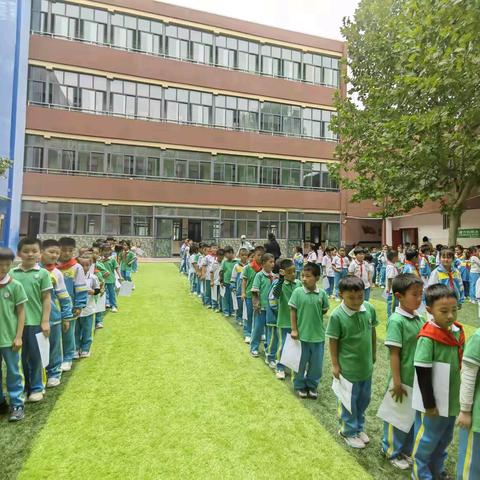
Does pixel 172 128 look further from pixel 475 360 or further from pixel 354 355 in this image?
pixel 475 360

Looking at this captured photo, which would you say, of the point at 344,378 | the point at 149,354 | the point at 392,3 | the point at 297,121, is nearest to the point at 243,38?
the point at 297,121

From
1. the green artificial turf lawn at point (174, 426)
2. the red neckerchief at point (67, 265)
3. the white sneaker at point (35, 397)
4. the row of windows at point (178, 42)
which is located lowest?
the green artificial turf lawn at point (174, 426)

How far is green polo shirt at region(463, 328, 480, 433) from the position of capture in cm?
211

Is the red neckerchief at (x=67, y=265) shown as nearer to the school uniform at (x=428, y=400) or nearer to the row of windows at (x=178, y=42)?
the school uniform at (x=428, y=400)

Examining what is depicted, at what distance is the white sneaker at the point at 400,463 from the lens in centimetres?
281

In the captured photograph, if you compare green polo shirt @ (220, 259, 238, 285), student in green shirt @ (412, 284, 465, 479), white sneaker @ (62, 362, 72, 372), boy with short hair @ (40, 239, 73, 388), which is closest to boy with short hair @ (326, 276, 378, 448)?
student in green shirt @ (412, 284, 465, 479)

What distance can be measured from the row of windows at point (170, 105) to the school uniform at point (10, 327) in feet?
61.9

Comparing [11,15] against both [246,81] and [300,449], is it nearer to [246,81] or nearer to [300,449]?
[246,81]

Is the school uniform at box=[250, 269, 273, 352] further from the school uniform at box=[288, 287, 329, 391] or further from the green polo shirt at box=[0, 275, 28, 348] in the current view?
the green polo shirt at box=[0, 275, 28, 348]

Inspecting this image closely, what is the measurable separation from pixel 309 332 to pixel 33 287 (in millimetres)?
2888

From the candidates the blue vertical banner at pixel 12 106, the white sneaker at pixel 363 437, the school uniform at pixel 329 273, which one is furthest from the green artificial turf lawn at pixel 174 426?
the blue vertical banner at pixel 12 106

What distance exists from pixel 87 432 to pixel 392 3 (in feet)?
57.5

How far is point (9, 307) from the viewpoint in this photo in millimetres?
3348

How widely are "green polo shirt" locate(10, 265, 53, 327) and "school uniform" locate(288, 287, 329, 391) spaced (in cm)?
258
